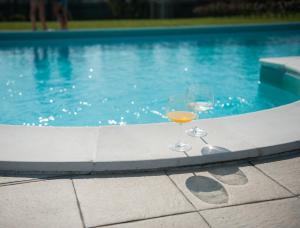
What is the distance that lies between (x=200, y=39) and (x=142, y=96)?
681 cm

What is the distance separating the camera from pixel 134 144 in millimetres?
3490

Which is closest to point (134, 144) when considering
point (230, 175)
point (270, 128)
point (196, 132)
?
point (196, 132)

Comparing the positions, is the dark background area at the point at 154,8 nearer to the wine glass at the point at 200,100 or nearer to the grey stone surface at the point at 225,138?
the grey stone surface at the point at 225,138

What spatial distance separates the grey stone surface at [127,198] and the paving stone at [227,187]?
0.37 ft

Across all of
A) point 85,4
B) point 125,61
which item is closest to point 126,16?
point 85,4

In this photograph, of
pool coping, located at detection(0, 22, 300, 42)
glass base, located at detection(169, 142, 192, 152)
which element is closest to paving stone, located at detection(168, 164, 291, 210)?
glass base, located at detection(169, 142, 192, 152)

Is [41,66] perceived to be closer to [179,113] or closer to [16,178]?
[16,178]

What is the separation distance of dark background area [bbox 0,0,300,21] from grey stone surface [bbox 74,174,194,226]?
16.5 meters

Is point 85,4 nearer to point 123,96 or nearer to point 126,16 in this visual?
point 126,16

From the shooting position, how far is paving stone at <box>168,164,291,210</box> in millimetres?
2816

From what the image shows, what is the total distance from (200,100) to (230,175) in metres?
0.84

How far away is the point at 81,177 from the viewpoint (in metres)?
3.13

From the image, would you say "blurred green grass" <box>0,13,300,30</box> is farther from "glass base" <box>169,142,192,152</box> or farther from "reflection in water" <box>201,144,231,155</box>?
"reflection in water" <box>201,144,231,155</box>

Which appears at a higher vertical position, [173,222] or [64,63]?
[64,63]
